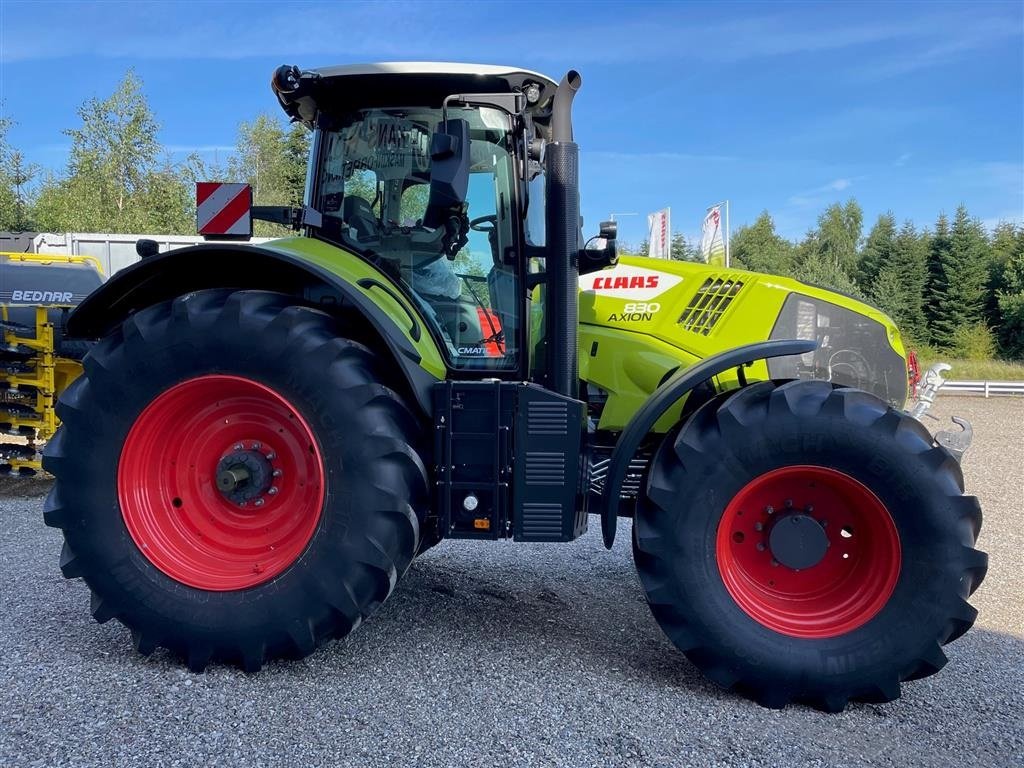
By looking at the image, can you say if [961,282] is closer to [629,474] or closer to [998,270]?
[998,270]

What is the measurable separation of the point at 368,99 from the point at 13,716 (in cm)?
280

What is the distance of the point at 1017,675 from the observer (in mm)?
3357

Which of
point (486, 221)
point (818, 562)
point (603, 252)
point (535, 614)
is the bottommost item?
point (535, 614)

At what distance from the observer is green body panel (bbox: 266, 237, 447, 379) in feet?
10.7

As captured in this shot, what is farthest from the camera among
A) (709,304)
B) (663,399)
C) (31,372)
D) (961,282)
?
(961,282)

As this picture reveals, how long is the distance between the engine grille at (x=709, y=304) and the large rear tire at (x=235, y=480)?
150 cm

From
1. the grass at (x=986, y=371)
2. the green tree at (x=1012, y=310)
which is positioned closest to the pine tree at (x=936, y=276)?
the green tree at (x=1012, y=310)

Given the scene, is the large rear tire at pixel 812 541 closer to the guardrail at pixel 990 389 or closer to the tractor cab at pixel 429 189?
the tractor cab at pixel 429 189

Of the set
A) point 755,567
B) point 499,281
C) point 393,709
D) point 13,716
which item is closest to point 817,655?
point 755,567

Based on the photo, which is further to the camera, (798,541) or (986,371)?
(986,371)

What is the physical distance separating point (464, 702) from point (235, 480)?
1.31 m

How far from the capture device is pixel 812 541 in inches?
122

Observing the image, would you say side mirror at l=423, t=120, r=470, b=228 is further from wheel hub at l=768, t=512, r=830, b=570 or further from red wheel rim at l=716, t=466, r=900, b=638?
wheel hub at l=768, t=512, r=830, b=570

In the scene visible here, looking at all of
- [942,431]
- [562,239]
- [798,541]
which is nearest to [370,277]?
[562,239]
